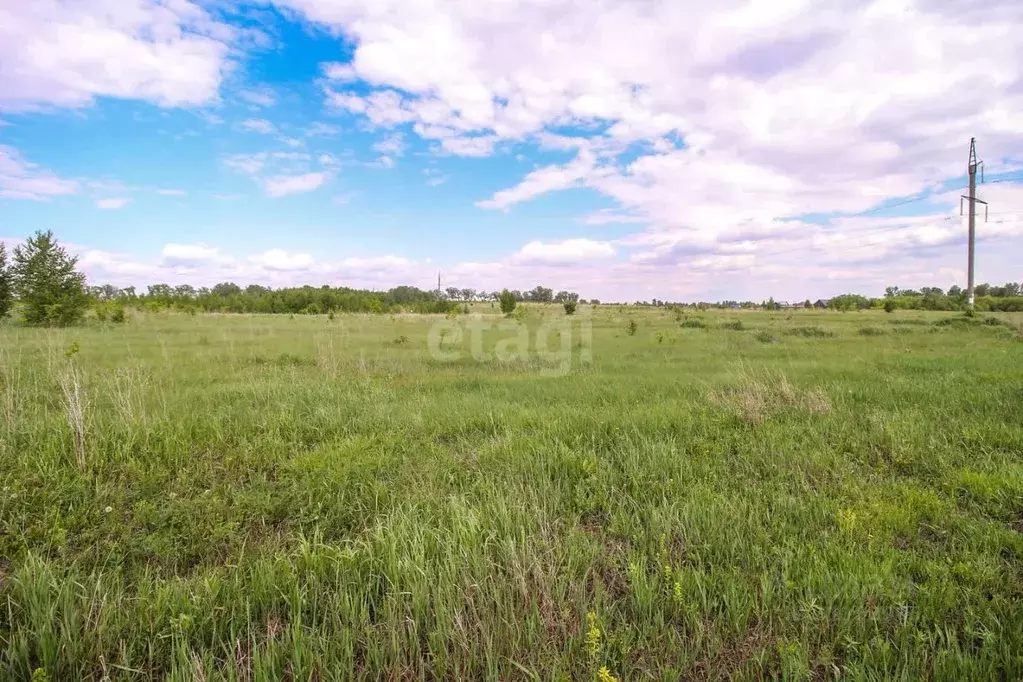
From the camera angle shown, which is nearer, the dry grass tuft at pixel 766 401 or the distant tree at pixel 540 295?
the dry grass tuft at pixel 766 401

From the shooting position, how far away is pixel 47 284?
30.1 m

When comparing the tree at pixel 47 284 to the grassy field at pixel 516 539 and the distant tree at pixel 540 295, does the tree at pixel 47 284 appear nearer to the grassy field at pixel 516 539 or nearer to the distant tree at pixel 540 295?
the grassy field at pixel 516 539

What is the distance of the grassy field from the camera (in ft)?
8.27

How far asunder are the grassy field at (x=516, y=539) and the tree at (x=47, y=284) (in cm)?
3134

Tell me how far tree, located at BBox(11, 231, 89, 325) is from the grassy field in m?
31.3

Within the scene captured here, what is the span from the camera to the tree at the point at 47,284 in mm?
29578

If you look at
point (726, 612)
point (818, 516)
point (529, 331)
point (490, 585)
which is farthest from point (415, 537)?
point (529, 331)

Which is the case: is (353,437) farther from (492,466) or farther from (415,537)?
(415,537)

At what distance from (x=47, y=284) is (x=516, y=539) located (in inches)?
1620

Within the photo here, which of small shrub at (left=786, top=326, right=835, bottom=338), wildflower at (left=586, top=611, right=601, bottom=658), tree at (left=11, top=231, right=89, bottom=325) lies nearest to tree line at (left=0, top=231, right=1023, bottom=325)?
tree at (left=11, top=231, right=89, bottom=325)

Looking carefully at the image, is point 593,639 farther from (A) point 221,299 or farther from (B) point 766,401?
(A) point 221,299

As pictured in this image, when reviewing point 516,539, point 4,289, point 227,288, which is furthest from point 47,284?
point 227,288

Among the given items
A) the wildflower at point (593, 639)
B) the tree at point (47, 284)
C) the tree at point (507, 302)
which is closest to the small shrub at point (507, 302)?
the tree at point (507, 302)

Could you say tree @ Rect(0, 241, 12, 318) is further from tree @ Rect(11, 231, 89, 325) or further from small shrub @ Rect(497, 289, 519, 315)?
small shrub @ Rect(497, 289, 519, 315)
